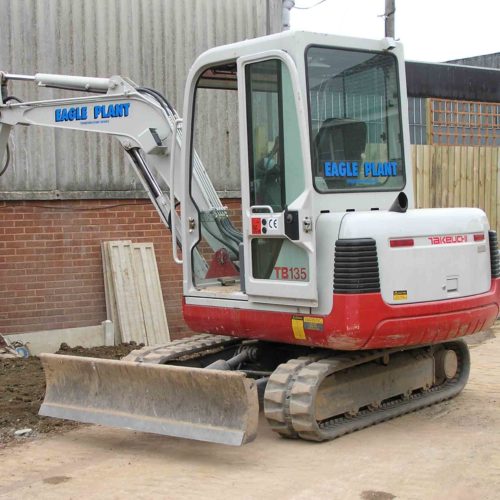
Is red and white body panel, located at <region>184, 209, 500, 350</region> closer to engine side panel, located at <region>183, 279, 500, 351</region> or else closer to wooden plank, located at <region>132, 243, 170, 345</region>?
engine side panel, located at <region>183, 279, 500, 351</region>

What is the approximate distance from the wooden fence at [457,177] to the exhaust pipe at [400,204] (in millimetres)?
6027

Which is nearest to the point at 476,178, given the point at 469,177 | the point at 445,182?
the point at 469,177

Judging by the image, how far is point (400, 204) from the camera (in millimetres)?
6855

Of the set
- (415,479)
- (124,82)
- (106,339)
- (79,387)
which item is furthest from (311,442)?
(106,339)

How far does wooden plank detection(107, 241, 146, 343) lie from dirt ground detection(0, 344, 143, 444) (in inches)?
10.5

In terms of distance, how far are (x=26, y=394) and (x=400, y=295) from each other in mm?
3721

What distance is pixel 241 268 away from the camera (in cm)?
712

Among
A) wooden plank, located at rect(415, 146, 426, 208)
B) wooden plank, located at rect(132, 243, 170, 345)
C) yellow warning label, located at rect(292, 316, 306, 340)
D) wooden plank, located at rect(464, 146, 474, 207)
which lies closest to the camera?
yellow warning label, located at rect(292, 316, 306, 340)

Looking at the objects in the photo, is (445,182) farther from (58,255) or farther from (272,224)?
(272,224)

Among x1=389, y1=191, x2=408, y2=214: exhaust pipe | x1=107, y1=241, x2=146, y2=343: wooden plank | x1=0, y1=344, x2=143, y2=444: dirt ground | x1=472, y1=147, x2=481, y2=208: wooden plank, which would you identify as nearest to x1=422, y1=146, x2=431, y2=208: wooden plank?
x1=472, y1=147, x2=481, y2=208: wooden plank

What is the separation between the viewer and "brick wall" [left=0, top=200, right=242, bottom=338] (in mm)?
10203

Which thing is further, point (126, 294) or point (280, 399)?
point (126, 294)

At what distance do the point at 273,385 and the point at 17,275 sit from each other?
15.4 feet

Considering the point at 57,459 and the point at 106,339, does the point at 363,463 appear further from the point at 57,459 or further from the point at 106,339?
the point at 106,339
